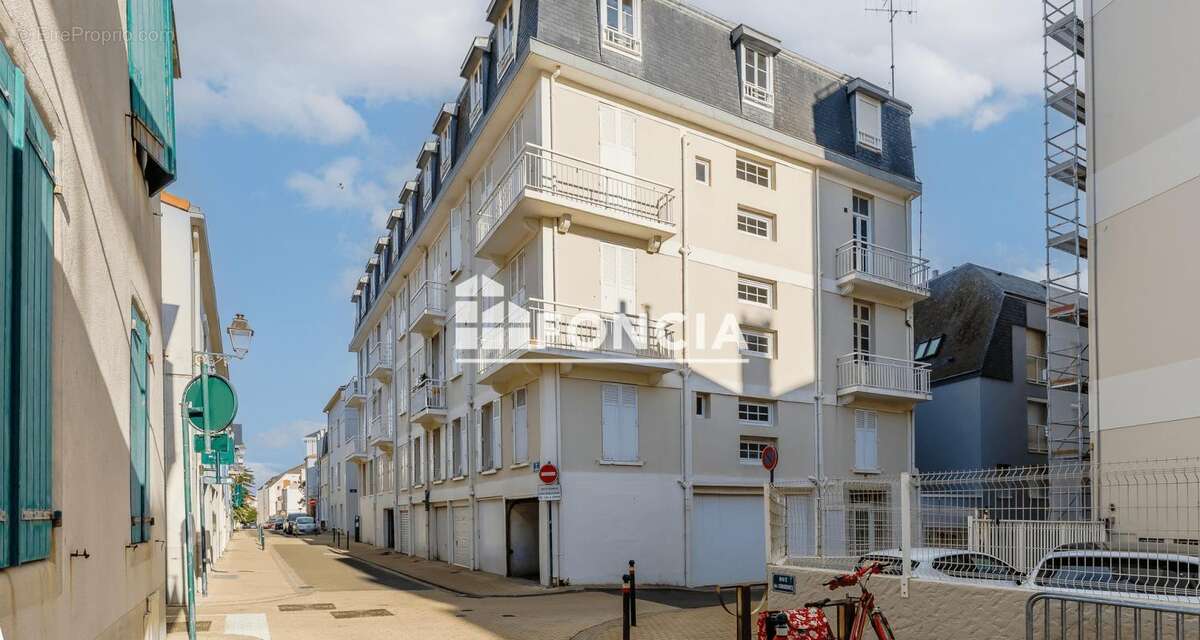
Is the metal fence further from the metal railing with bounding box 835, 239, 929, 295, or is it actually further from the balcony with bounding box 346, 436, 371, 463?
the balcony with bounding box 346, 436, 371, 463

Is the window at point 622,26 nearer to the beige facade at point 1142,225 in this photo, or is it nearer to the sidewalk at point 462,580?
the beige facade at point 1142,225

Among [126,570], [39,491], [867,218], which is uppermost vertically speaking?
[867,218]

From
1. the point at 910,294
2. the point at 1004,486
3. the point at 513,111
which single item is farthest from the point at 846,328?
the point at 1004,486

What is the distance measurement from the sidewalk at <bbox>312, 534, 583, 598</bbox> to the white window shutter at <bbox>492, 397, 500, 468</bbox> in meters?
2.81

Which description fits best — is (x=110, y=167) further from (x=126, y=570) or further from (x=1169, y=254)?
(x=1169, y=254)

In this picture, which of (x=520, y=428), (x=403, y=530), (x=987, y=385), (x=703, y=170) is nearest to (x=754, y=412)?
(x=520, y=428)

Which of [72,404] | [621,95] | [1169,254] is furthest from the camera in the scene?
[621,95]

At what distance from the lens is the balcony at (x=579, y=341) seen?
1866cm

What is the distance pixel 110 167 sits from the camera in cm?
622

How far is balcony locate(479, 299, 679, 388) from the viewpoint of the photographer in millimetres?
18656

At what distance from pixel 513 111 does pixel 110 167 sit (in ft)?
50.0

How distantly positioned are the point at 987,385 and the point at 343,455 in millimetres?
37664

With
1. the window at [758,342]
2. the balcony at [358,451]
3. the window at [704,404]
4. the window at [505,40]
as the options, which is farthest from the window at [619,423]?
the balcony at [358,451]

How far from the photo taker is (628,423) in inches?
789
